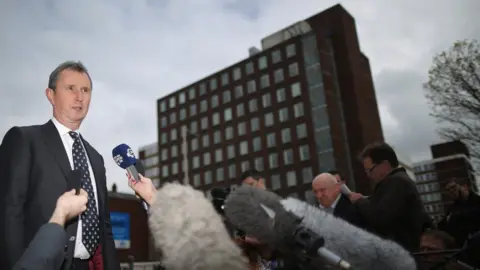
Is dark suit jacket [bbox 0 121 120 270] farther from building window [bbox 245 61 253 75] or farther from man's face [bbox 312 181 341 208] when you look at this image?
building window [bbox 245 61 253 75]

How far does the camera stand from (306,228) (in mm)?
1111

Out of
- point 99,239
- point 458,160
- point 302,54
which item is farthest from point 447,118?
point 458,160

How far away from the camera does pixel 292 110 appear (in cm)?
5125

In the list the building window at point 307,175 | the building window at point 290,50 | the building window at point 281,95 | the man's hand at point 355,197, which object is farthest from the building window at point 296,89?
the man's hand at point 355,197

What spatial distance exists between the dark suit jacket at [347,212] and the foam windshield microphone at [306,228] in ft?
10.4

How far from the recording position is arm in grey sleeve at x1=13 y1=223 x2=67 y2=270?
121cm

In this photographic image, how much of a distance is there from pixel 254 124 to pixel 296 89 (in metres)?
8.25

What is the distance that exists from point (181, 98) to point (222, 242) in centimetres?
Result: 6510

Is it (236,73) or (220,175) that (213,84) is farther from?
(220,175)

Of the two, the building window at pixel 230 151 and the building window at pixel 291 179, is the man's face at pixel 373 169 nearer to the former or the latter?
the building window at pixel 291 179

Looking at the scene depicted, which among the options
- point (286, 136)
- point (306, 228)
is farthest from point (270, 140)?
point (306, 228)

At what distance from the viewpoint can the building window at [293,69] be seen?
51.1m

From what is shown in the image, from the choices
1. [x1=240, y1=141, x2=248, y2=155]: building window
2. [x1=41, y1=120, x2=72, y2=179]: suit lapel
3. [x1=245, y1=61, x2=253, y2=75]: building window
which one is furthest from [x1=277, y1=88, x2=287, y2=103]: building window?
[x1=41, y1=120, x2=72, y2=179]: suit lapel

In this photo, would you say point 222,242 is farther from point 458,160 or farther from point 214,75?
point 458,160
